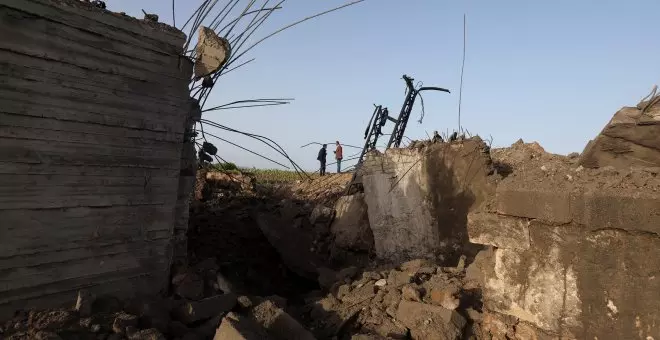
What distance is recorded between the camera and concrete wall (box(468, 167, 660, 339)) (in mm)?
2633

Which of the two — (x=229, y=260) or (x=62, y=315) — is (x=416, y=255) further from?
(x=62, y=315)

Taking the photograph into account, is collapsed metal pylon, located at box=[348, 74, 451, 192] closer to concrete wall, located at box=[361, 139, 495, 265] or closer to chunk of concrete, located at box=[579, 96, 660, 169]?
concrete wall, located at box=[361, 139, 495, 265]

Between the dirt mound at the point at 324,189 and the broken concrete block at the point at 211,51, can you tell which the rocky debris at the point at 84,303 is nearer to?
the broken concrete block at the point at 211,51

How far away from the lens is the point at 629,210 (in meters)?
2.63

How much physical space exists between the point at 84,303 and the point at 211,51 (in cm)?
262

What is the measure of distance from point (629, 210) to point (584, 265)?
447 millimetres

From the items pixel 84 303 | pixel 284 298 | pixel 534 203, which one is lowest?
pixel 284 298

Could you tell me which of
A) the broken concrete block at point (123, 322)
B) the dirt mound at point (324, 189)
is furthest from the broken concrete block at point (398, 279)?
the dirt mound at point (324, 189)

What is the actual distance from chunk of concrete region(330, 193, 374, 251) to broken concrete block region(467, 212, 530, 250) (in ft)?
13.7

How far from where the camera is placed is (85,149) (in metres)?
3.93

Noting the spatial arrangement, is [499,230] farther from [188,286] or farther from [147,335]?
[188,286]

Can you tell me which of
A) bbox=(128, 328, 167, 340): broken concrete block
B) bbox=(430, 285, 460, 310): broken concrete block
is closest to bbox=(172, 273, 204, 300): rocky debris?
bbox=(128, 328, 167, 340): broken concrete block

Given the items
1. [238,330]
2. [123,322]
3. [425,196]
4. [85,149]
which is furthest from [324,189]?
[238,330]

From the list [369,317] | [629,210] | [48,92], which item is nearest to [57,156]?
[48,92]
